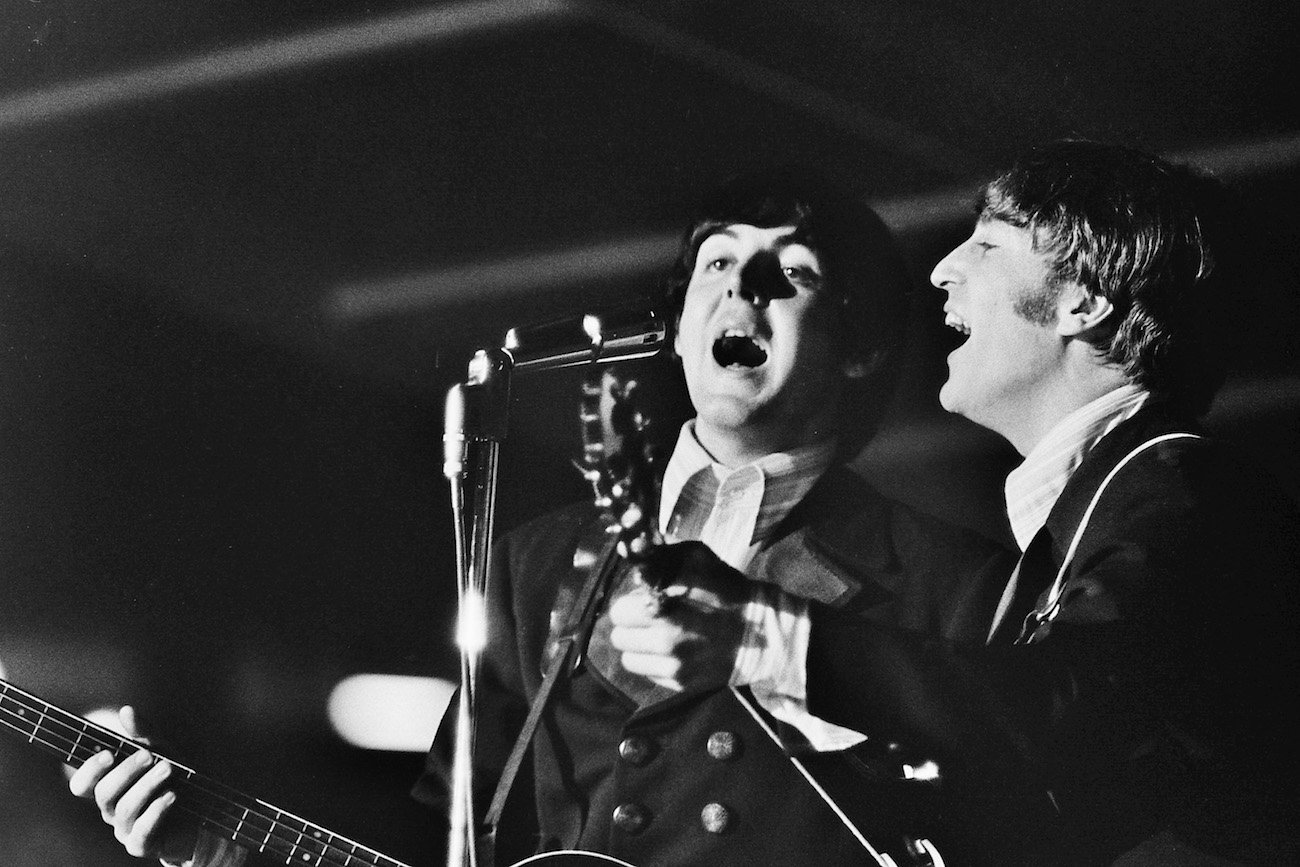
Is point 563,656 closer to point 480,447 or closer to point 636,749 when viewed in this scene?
point 636,749

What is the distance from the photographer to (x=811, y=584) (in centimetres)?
166

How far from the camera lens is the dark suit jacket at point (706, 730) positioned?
1.56m

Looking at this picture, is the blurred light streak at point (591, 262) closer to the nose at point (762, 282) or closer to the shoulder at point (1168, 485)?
the nose at point (762, 282)

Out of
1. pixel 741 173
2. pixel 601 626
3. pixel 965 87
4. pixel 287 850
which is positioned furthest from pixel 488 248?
pixel 287 850

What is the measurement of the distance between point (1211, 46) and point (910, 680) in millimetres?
1046

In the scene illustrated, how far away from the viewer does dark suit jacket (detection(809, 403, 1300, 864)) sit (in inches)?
58.5

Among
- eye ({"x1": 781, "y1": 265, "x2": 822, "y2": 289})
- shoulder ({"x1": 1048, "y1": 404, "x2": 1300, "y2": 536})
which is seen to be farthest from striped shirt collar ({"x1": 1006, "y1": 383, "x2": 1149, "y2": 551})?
eye ({"x1": 781, "y1": 265, "x2": 822, "y2": 289})

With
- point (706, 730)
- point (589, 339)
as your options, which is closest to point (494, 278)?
point (589, 339)

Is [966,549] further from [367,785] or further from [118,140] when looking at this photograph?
[118,140]

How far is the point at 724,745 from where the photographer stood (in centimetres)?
159

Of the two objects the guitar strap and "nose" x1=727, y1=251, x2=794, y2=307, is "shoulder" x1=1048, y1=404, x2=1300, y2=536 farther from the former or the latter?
the guitar strap

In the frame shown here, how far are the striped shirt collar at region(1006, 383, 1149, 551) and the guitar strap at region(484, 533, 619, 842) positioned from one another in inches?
21.2

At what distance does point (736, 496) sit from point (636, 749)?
36 centimetres

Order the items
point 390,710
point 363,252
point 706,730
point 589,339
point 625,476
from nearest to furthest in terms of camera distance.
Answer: point 625,476 → point 706,730 → point 589,339 → point 390,710 → point 363,252
